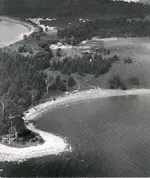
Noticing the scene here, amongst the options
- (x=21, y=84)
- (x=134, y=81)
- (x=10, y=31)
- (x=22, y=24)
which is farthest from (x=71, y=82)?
(x=22, y=24)

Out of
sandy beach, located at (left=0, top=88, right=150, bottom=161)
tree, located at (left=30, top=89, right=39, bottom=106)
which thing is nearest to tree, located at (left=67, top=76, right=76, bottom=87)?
sandy beach, located at (left=0, top=88, right=150, bottom=161)

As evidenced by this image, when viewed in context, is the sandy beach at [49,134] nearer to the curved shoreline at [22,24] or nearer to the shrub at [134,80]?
the shrub at [134,80]

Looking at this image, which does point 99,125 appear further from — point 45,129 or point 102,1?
point 102,1

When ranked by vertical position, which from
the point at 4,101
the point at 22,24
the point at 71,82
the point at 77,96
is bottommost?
the point at 77,96

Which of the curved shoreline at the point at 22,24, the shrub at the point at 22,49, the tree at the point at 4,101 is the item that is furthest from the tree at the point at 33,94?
the curved shoreline at the point at 22,24

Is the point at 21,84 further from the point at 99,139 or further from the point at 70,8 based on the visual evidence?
the point at 70,8

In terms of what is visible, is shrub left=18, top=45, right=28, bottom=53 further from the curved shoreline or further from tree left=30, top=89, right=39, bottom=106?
tree left=30, top=89, right=39, bottom=106

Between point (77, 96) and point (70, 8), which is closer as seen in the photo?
point (77, 96)
